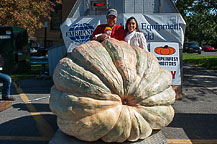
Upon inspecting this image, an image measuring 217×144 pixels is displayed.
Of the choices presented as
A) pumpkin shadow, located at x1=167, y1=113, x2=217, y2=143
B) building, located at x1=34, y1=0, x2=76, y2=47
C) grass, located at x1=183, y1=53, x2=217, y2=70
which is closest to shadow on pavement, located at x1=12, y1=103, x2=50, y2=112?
pumpkin shadow, located at x1=167, y1=113, x2=217, y2=143

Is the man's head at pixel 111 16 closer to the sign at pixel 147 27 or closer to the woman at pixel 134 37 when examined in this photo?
the woman at pixel 134 37

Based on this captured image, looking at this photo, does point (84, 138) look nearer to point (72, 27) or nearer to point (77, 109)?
point (77, 109)

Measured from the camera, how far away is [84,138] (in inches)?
106

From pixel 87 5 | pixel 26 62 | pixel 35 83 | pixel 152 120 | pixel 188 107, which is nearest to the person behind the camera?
pixel 152 120

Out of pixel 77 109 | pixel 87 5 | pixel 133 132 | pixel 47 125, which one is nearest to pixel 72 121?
pixel 77 109

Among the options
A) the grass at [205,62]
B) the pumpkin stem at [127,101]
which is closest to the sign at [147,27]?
the pumpkin stem at [127,101]

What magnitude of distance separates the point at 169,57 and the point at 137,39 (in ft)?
7.56

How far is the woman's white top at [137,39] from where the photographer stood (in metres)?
3.65

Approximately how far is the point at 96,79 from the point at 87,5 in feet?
14.8

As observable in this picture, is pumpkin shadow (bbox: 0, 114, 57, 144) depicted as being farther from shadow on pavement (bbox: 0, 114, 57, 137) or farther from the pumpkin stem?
the pumpkin stem

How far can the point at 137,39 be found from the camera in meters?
3.65

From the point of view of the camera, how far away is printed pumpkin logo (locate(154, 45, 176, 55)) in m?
5.72

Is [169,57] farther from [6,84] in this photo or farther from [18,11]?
[18,11]

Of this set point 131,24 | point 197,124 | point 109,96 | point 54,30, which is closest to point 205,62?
point 197,124
